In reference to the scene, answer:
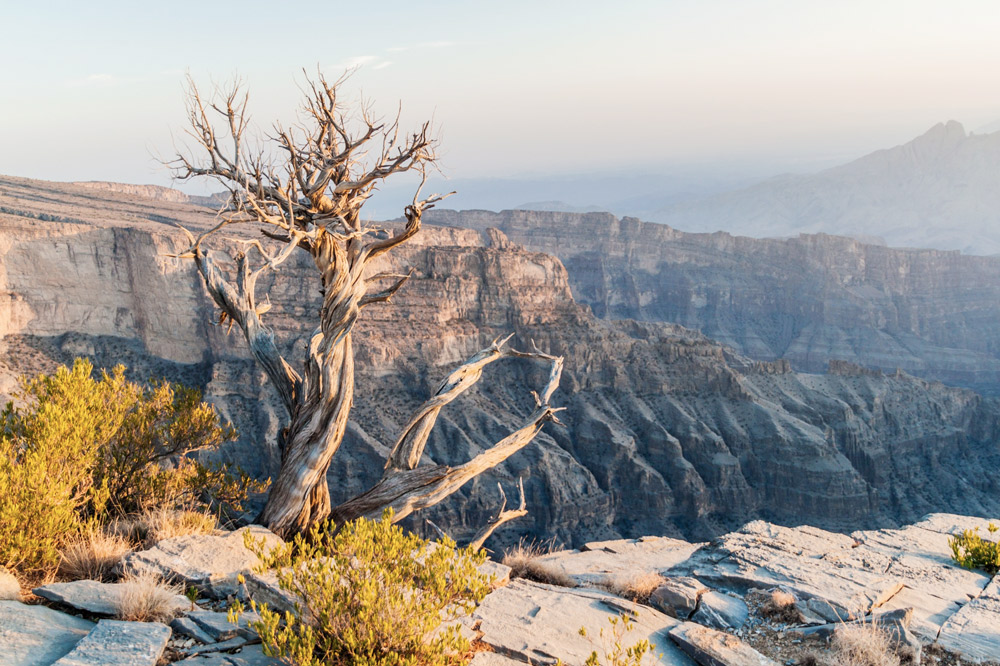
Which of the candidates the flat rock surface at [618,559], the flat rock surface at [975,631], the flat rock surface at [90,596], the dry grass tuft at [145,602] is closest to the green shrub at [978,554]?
the flat rock surface at [975,631]

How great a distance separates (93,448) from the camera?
838cm

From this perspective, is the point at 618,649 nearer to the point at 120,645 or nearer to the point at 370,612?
the point at 370,612

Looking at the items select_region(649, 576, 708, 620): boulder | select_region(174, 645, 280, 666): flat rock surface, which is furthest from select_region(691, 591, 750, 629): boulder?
select_region(174, 645, 280, 666): flat rock surface

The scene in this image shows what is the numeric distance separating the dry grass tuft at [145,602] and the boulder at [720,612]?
18.6 ft

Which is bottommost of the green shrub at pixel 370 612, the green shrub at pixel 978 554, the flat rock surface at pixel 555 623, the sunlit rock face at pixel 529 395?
the sunlit rock face at pixel 529 395

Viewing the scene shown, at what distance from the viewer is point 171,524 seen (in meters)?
8.56

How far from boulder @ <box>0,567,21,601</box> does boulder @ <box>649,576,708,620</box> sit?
6717 mm

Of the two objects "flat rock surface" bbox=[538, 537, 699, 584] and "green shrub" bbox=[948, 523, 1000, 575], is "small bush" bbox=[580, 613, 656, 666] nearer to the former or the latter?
"flat rock surface" bbox=[538, 537, 699, 584]

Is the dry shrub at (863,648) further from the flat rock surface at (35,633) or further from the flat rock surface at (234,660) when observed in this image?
the flat rock surface at (35,633)

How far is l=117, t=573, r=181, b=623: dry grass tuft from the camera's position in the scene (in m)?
6.08

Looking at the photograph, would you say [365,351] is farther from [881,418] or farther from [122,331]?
[881,418]

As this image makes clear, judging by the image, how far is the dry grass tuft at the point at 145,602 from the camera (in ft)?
19.9

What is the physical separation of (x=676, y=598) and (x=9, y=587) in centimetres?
698

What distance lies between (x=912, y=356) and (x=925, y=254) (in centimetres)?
2760
